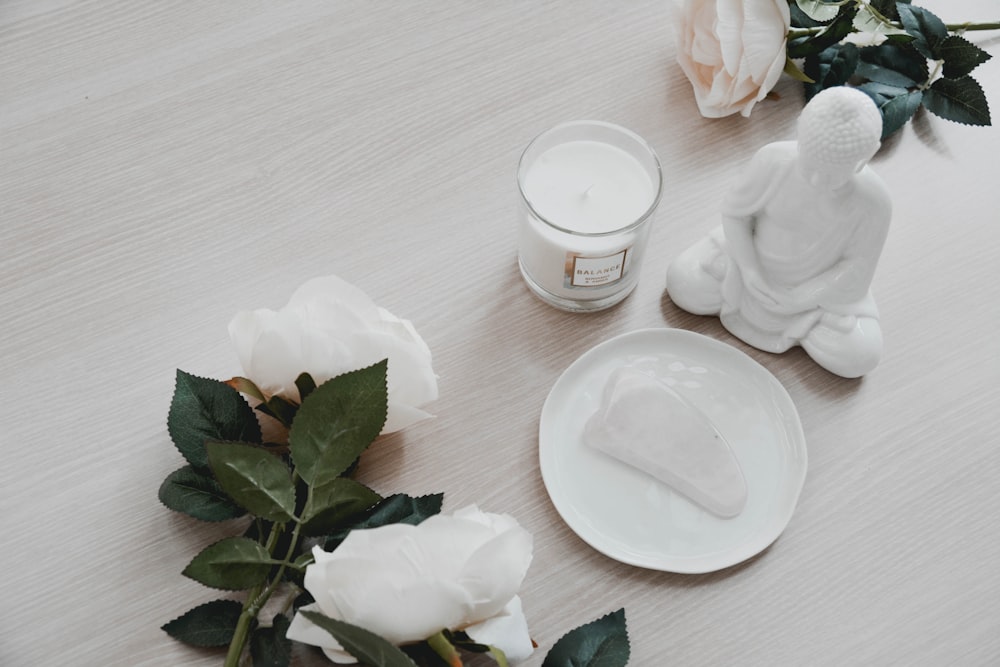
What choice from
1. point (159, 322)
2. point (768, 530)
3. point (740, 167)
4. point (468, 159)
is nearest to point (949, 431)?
point (768, 530)

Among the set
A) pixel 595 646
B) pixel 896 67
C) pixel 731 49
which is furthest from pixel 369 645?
pixel 896 67

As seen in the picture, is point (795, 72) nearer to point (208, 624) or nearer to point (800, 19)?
point (800, 19)

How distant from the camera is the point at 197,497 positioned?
0.59 m

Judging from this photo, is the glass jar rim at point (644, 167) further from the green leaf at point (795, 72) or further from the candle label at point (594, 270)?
the green leaf at point (795, 72)

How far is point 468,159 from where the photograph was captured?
2.53 ft

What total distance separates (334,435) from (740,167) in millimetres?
419

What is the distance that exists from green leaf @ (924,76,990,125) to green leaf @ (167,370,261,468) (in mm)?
596

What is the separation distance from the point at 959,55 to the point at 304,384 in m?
0.58

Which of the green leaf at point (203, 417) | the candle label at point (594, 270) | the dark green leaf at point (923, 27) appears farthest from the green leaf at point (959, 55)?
the green leaf at point (203, 417)

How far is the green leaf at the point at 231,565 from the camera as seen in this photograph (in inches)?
20.8

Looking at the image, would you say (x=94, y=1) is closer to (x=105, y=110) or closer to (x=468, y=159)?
(x=105, y=110)

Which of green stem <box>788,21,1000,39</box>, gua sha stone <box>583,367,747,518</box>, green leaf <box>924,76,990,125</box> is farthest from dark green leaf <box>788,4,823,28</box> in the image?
gua sha stone <box>583,367,747,518</box>

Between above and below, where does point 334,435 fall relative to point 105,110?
below

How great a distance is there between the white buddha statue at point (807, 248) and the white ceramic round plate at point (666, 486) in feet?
0.12
